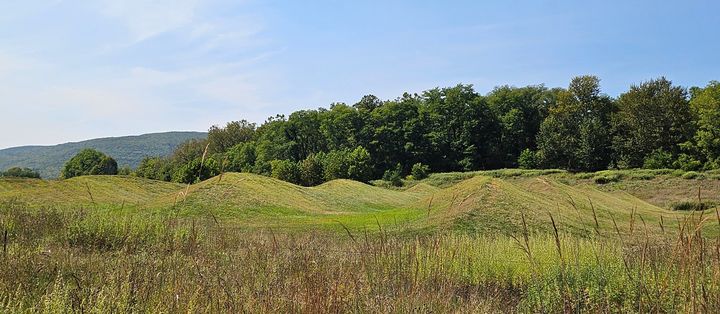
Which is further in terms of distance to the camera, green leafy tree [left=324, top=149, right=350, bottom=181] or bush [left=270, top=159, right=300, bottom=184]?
bush [left=270, top=159, right=300, bottom=184]

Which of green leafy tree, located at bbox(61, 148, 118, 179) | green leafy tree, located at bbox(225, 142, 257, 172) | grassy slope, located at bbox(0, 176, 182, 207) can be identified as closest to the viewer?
grassy slope, located at bbox(0, 176, 182, 207)

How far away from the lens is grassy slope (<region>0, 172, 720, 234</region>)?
52.1ft

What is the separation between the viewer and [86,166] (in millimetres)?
98750

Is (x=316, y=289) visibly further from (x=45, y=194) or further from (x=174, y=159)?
(x=174, y=159)

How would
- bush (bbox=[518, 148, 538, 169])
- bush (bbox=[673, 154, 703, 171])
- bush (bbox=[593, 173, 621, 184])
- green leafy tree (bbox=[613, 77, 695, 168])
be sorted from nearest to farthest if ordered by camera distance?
bush (bbox=[593, 173, 621, 184]) < bush (bbox=[673, 154, 703, 171]) < green leafy tree (bbox=[613, 77, 695, 168]) < bush (bbox=[518, 148, 538, 169])

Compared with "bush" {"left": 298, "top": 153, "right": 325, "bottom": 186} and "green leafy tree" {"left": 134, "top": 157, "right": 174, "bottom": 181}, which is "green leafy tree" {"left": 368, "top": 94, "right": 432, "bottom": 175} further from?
"green leafy tree" {"left": 134, "top": 157, "right": 174, "bottom": 181}

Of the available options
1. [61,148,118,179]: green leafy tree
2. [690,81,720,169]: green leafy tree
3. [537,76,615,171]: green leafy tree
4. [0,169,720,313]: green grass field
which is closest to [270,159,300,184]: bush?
[537,76,615,171]: green leafy tree

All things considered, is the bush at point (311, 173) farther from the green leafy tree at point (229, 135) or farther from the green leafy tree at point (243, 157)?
the green leafy tree at point (229, 135)

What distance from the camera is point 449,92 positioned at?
8756cm

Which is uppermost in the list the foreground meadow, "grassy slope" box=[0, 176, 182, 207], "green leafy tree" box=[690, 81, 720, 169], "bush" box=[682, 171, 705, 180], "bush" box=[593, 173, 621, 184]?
"green leafy tree" box=[690, 81, 720, 169]

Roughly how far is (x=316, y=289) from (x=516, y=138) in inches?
3139

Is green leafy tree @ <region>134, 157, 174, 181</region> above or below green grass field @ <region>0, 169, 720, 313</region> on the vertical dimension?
below

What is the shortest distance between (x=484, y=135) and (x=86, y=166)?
245 feet

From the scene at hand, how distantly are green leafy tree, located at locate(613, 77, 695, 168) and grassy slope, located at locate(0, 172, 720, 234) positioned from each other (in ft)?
43.1
